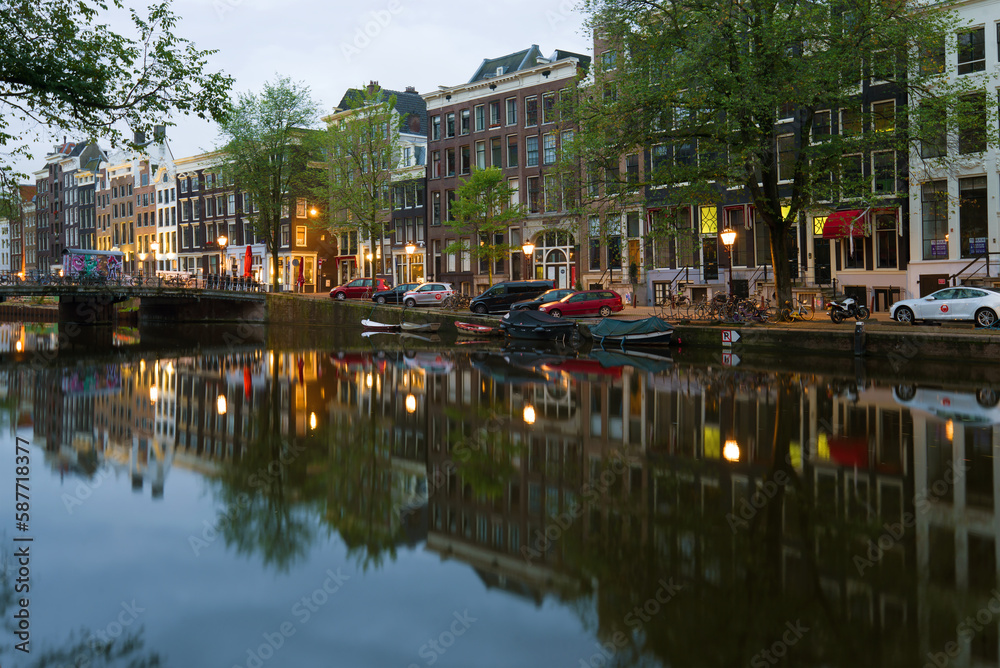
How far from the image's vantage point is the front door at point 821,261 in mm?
41438

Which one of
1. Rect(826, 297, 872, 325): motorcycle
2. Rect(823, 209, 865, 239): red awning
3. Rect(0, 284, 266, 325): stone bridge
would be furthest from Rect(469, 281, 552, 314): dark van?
Rect(0, 284, 266, 325): stone bridge

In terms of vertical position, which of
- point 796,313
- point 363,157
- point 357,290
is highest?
point 363,157

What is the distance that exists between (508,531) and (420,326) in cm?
3699

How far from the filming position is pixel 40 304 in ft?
268

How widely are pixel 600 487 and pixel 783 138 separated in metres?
36.4

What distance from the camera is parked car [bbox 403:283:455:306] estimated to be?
168ft

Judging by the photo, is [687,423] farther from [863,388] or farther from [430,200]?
[430,200]

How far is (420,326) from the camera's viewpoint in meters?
46.4

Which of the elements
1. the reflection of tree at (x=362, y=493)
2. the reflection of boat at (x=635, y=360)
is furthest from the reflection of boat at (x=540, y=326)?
the reflection of tree at (x=362, y=493)

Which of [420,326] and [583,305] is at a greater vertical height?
[583,305]

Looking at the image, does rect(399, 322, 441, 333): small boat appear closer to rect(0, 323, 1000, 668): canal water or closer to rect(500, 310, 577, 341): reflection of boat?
rect(500, 310, 577, 341): reflection of boat

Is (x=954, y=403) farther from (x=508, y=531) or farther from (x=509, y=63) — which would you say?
(x=509, y=63)

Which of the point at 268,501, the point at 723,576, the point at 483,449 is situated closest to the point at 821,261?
the point at 483,449

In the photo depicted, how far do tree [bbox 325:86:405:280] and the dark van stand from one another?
1398cm
